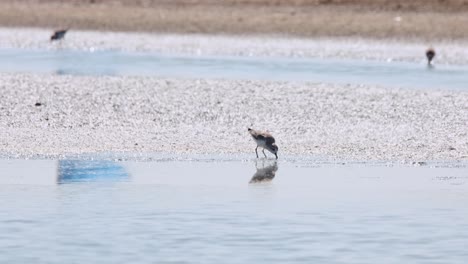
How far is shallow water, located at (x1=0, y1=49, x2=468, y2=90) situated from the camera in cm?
2064

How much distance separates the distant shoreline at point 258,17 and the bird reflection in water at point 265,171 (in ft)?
49.4

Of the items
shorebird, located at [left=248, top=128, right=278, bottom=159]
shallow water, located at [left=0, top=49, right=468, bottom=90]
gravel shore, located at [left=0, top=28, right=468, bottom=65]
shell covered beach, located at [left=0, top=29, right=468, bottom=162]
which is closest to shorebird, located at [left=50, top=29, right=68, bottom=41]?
gravel shore, located at [left=0, top=28, right=468, bottom=65]

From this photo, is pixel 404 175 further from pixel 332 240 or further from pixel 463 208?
pixel 332 240

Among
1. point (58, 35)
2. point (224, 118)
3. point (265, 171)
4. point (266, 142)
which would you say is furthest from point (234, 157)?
point (58, 35)

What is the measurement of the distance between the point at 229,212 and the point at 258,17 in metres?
20.4

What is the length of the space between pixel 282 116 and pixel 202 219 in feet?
18.0

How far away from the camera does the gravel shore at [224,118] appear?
536 inches

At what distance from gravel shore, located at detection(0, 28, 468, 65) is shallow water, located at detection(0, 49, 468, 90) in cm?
93

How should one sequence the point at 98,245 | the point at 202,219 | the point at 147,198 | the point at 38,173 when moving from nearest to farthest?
the point at 98,245, the point at 202,219, the point at 147,198, the point at 38,173

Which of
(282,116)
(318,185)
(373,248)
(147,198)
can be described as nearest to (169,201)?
(147,198)

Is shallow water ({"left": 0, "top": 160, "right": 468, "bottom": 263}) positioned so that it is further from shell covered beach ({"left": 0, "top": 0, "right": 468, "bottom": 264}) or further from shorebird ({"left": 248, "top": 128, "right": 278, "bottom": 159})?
shorebird ({"left": 248, "top": 128, "right": 278, "bottom": 159})

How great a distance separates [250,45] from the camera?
27703 mm

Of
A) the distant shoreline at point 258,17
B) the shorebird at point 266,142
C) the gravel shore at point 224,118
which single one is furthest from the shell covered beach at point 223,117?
the distant shoreline at point 258,17

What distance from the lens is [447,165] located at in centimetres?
1290
